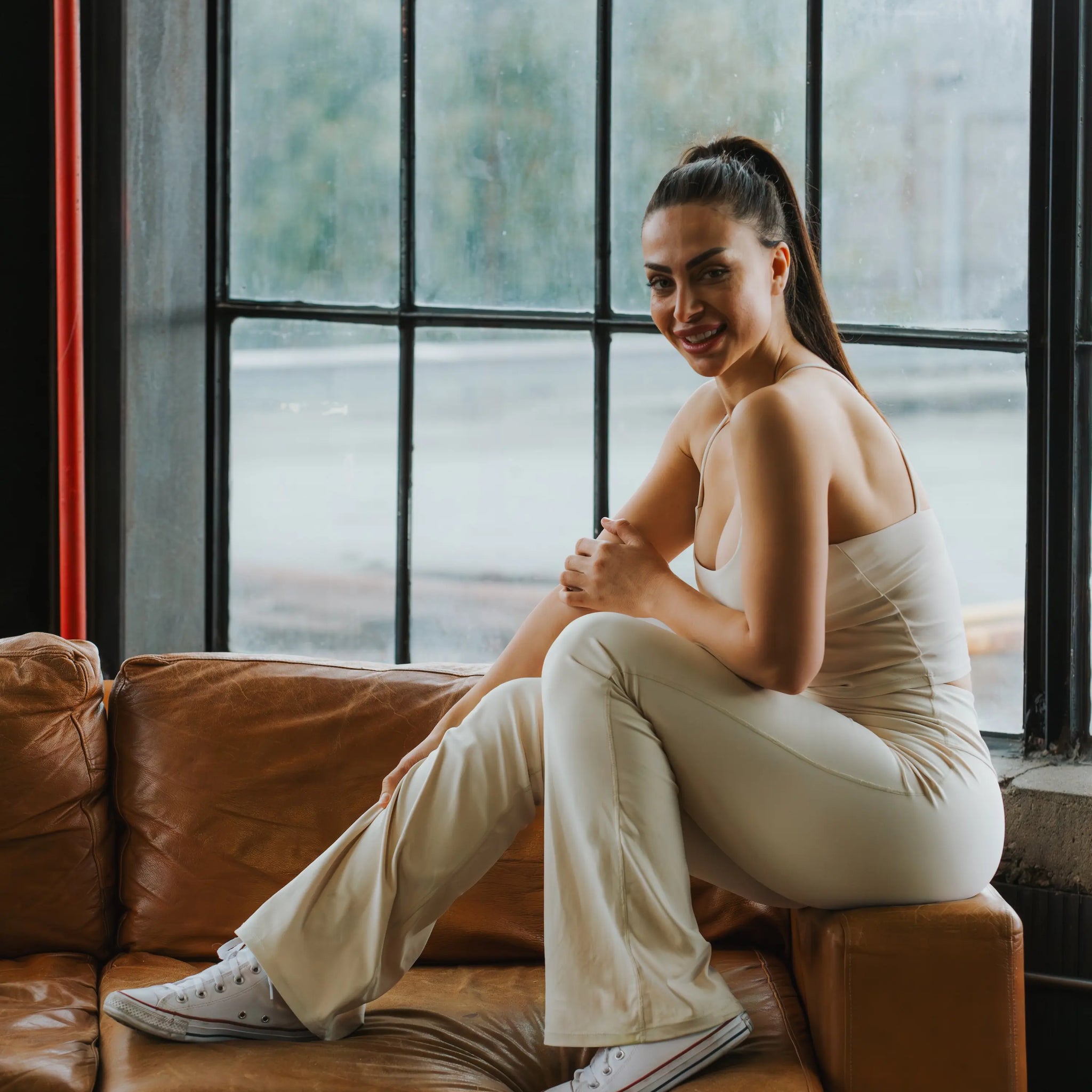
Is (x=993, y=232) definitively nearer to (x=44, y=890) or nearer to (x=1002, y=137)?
(x=1002, y=137)

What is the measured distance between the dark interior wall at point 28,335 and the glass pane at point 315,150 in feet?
1.30

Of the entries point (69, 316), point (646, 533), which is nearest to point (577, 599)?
point (646, 533)

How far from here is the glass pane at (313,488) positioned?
103 inches

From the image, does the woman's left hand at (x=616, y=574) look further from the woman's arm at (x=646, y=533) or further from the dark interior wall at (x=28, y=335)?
the dark interior wall at (x=28, y=335)

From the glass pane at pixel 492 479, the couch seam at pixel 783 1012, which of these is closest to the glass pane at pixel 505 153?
the glass pane at pixel 492 479

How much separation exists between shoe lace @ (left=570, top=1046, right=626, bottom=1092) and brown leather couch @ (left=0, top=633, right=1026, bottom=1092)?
153 mm

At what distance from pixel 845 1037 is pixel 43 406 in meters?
1.94

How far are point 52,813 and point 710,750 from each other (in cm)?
107

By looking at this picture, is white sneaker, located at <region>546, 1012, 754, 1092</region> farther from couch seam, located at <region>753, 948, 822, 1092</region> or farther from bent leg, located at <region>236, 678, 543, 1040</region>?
bent leg, located at <region>236, 678, 543, 1040</region>

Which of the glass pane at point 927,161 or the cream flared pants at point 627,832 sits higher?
the glass pane at point 927,161

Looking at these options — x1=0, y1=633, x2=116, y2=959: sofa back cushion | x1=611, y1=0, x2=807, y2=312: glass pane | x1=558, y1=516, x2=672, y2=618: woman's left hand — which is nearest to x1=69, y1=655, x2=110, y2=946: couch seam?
x1=0, y1=633, x2=116, y2=959: sofa back cushion

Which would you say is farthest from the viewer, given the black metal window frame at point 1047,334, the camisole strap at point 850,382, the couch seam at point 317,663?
the black metal window frame at point 1047,334

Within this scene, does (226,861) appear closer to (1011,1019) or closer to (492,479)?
(492,479)

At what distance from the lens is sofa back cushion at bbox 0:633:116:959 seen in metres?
1.84
